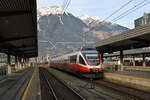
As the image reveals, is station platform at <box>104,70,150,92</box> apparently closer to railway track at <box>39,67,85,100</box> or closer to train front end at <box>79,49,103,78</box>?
train front end at <box>79,49,103,78</box>

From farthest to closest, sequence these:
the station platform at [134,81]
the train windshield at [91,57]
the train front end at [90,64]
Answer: the train windshield at [91,57], the train front end at [90,64], the station platform at [134,81]

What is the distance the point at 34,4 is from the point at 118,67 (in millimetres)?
23903

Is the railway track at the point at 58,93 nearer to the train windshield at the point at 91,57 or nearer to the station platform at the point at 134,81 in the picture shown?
the train windshield at the point at 91,57

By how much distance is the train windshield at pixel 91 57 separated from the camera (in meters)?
18.9

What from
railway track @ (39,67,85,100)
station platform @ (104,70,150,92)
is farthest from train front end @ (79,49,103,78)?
railway track @ (39,67,85,100)

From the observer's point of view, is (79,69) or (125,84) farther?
(79,69)

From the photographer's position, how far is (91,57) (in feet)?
62.8

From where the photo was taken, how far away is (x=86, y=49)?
20.5 m

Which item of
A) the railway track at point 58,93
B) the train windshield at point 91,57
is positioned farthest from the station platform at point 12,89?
the train windshield at point 91,57

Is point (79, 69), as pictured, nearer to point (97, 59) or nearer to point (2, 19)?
point (97, 59)

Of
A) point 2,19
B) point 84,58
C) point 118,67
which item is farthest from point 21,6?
point 118,67

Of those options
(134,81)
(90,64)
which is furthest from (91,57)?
(134,81)

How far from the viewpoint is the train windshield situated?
61.9 feet

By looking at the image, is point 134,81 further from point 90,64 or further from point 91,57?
point 91,57
